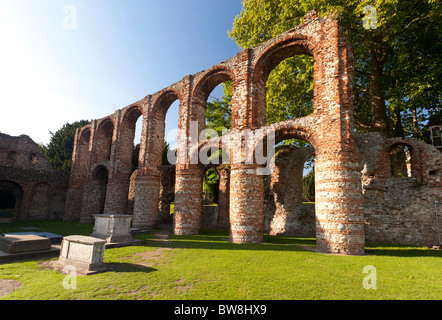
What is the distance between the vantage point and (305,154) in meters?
14.5

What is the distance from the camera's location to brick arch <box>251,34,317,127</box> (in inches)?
422

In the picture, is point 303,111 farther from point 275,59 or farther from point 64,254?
point 64,254

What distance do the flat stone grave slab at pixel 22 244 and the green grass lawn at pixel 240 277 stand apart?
2.06ft

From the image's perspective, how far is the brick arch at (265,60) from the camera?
10.7 meters

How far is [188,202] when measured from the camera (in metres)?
12.7

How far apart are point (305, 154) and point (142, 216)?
11.2 m

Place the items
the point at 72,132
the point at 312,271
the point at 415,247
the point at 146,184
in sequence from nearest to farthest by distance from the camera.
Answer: the point at 312,271, the point at 415,247, the point at 146,184, the point at 72,132

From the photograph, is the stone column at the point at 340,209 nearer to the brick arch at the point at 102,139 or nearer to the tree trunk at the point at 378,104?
the tree trunk at the point at 378,104

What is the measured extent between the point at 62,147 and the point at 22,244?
1113 inches

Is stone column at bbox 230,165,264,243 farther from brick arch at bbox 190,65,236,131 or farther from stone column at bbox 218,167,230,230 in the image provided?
brick arch at bbox 190,65,236,131

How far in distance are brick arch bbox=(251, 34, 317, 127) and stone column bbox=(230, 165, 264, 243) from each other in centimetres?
256

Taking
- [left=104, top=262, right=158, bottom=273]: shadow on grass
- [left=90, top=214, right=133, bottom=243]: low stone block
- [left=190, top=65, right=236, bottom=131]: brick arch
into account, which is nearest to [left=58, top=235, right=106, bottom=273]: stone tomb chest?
[left=104, top=262, right=158, bottom=273]: shadow on grass

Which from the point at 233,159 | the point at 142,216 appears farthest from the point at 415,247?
the point at 142,216

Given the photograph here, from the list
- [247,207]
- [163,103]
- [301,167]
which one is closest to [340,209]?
[247,207]
